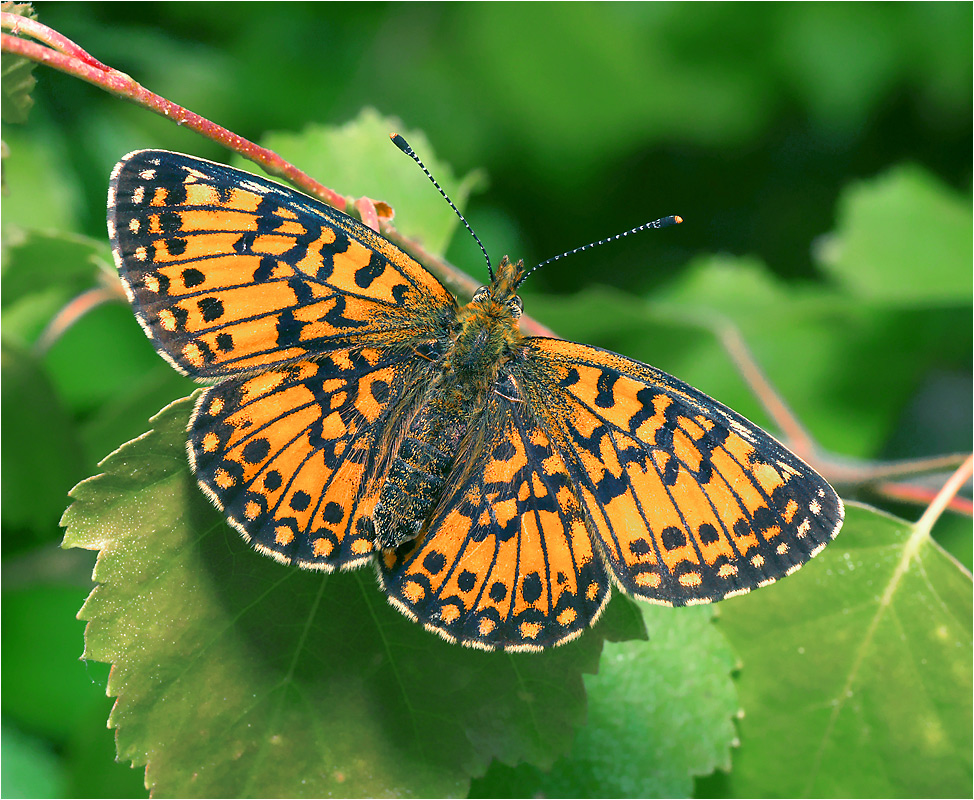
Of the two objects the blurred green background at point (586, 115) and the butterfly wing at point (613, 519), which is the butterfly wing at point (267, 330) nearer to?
the butterfly wing at point (613, 519)

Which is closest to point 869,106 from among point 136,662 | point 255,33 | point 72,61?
point 255,33

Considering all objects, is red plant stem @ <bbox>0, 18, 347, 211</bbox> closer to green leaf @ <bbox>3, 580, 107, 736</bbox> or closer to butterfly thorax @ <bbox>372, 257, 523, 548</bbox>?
butterfly thorax @ <bbox>372, 257, 523, 548</bbox>

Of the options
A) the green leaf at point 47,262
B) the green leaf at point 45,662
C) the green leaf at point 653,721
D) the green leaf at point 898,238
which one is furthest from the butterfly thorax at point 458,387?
the green leaf at point 898,238

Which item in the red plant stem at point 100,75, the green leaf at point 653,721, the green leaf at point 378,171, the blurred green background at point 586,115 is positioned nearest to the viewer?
the red plant stem at point 100,75

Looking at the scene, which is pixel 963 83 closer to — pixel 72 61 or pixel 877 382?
pixel 877 382

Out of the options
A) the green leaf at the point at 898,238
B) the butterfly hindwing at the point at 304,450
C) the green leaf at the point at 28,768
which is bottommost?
the green leaf at the point at 28,768

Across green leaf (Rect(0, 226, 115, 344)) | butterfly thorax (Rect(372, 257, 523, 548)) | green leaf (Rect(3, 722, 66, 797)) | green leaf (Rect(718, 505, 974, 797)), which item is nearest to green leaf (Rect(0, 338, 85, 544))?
green leaf (Rect(0, 226, 115, 344))

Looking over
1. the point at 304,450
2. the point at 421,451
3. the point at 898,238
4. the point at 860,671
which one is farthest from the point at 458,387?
the point at 898,238
